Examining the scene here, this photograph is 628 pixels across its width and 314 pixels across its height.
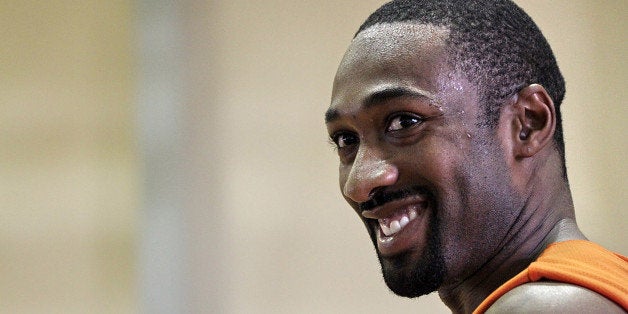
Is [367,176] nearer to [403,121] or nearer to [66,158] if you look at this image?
[403,121]

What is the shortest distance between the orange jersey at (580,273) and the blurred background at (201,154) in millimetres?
2263

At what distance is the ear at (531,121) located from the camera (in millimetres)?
1475

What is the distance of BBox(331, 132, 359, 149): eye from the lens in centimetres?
155

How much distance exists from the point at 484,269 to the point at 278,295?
7.13ft

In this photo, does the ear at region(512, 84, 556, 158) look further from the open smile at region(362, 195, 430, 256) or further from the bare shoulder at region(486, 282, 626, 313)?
the bare shoulder at region(486, 282, 626, 313)

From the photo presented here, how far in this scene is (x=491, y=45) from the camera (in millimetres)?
1491

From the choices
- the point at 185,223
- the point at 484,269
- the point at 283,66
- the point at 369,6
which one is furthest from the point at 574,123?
the point at 484,269

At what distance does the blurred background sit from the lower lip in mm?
2123

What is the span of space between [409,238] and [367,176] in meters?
0.12

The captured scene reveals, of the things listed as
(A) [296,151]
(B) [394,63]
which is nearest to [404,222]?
(B) [394,63]

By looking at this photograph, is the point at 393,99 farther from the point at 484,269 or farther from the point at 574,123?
the point at 574,123

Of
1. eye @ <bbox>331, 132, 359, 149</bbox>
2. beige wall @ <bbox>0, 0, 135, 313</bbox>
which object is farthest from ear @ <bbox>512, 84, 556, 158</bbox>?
beige wall @ <bbox>0, 0, 135, 313</bbox>

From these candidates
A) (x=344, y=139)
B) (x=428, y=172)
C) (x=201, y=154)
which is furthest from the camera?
(x=201, y=154)

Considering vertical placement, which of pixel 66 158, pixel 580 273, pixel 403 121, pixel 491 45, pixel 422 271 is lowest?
pixel 66 158
